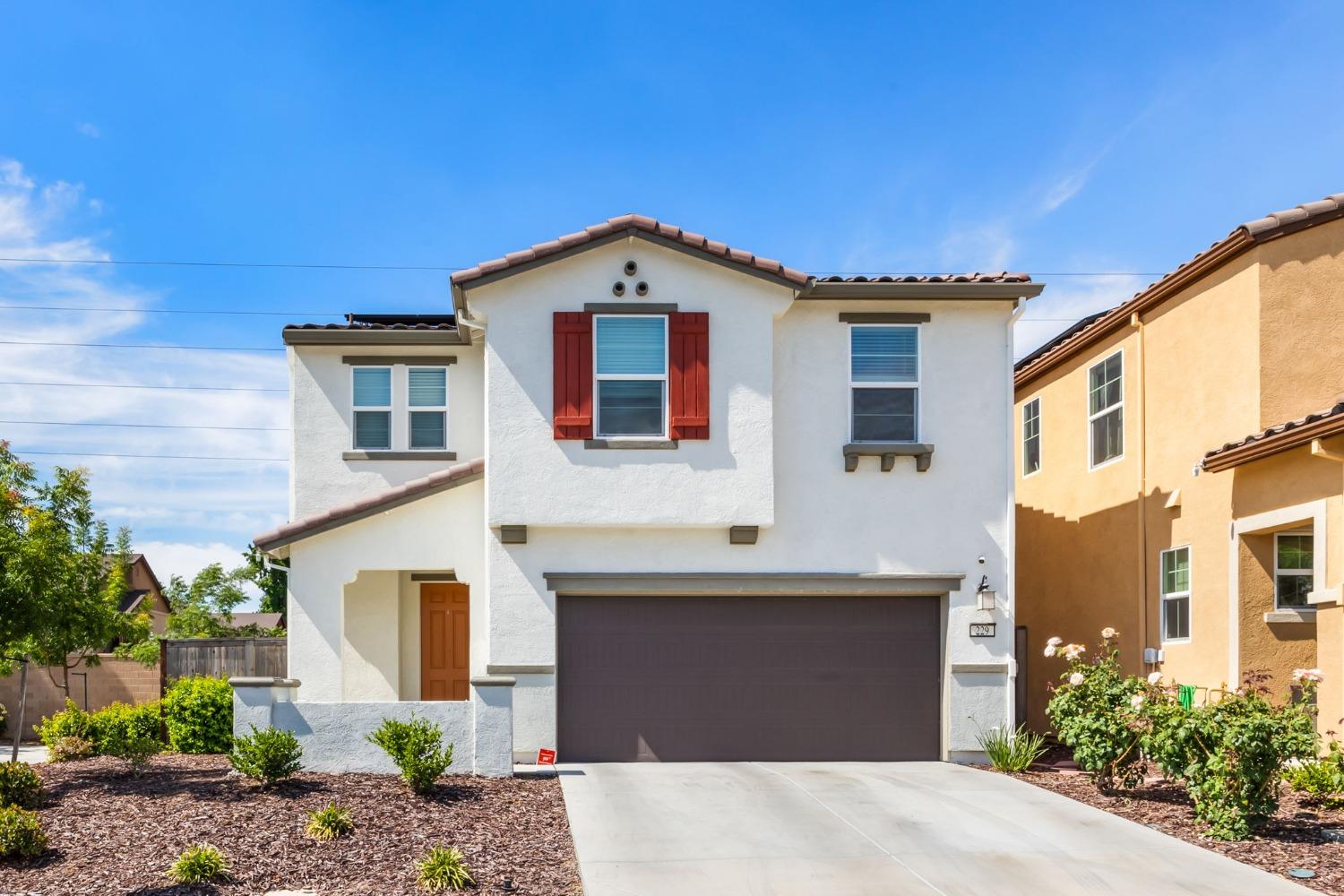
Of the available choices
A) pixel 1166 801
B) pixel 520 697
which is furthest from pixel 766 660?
pixel 1166 801

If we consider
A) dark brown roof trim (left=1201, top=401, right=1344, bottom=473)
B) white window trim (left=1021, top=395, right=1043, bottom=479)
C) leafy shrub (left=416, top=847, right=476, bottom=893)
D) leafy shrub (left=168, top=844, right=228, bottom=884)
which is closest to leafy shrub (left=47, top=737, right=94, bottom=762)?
leafy shrub (left=168, top=844, right=228, bottom=884)

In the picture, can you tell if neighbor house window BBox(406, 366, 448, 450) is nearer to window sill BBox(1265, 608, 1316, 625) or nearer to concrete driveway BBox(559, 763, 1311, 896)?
concrete driveway BBox(559, 763, 1311, 896)

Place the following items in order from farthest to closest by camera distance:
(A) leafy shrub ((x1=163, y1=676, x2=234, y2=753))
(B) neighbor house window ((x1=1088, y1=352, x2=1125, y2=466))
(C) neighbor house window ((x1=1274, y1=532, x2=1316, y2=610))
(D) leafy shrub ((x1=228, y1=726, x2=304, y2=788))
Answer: (B) neighbor house window ((x1=1088, y1=352, x2=1125, y2=466)), (A) leafy shrub ((x1=163, y1=676, x2=234, y2=753)), (C) neighbor house window ((x1=1274, y1=532, x2=1316, y2=610)), (D) leafy shrub ((x1=228, y1=726, x2=304, y2=788))

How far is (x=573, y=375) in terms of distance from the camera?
13.7 meters

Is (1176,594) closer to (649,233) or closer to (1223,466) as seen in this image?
(1223,466)

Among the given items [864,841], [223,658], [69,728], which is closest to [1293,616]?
[864,841]

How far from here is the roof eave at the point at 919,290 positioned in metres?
14.2

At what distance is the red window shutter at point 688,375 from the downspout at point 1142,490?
593 cm

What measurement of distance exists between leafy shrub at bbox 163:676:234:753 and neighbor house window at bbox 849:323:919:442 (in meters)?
8.89

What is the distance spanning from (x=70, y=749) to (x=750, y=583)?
8630mm

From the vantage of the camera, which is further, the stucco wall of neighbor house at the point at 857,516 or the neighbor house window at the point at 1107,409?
the neighbor house window at the point at 1107,409

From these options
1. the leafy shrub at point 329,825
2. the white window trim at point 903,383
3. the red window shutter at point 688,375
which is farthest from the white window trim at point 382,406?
the leafy shrub at point 329,825

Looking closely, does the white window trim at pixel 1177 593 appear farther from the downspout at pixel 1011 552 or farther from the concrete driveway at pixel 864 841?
the concrete driveway at pixel 864 841

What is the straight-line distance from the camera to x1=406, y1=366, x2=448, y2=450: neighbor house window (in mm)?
16250
